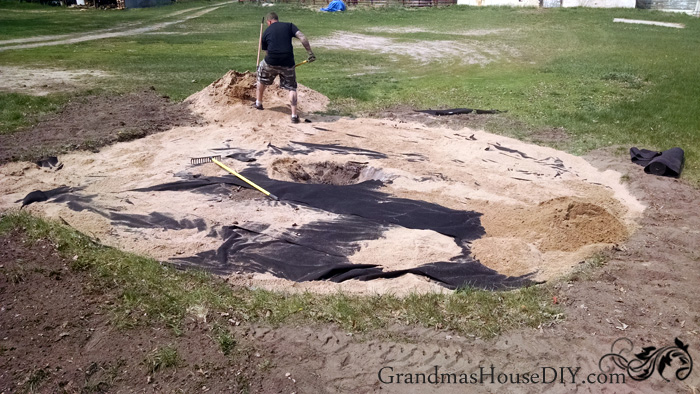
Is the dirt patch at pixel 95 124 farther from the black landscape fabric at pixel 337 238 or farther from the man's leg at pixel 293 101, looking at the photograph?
the black landscape fabric at pixel 337 238

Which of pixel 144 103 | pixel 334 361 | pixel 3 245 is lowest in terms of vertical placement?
pixel 334 361

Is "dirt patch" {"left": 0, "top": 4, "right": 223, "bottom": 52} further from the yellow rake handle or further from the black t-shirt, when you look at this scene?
the yellow rake handle

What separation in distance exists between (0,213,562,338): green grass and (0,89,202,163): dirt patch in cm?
439

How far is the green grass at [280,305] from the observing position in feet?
15.4

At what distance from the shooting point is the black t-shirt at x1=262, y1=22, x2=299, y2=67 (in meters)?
10.6

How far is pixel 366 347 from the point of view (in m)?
4.46

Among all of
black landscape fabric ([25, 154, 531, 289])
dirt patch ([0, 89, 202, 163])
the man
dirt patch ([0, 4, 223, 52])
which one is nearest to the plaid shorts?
the man

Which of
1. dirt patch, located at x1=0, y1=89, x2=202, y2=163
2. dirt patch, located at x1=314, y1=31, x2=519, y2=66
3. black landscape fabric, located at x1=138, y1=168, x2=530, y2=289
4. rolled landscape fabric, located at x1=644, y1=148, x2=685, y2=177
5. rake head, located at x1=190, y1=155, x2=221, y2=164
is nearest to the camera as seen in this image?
black landscape fabric, located at x1=138, y1=168, x2=530, y2=289

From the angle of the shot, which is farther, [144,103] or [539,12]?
[539,12]

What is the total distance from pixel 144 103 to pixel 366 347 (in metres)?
9.58

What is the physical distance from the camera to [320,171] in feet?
28.6

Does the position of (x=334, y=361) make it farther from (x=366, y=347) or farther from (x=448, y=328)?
(x=448, y=328)

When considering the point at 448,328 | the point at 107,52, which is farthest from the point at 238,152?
the point at 107,52

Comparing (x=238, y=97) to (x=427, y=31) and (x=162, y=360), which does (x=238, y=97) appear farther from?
(x=427, y=31)
